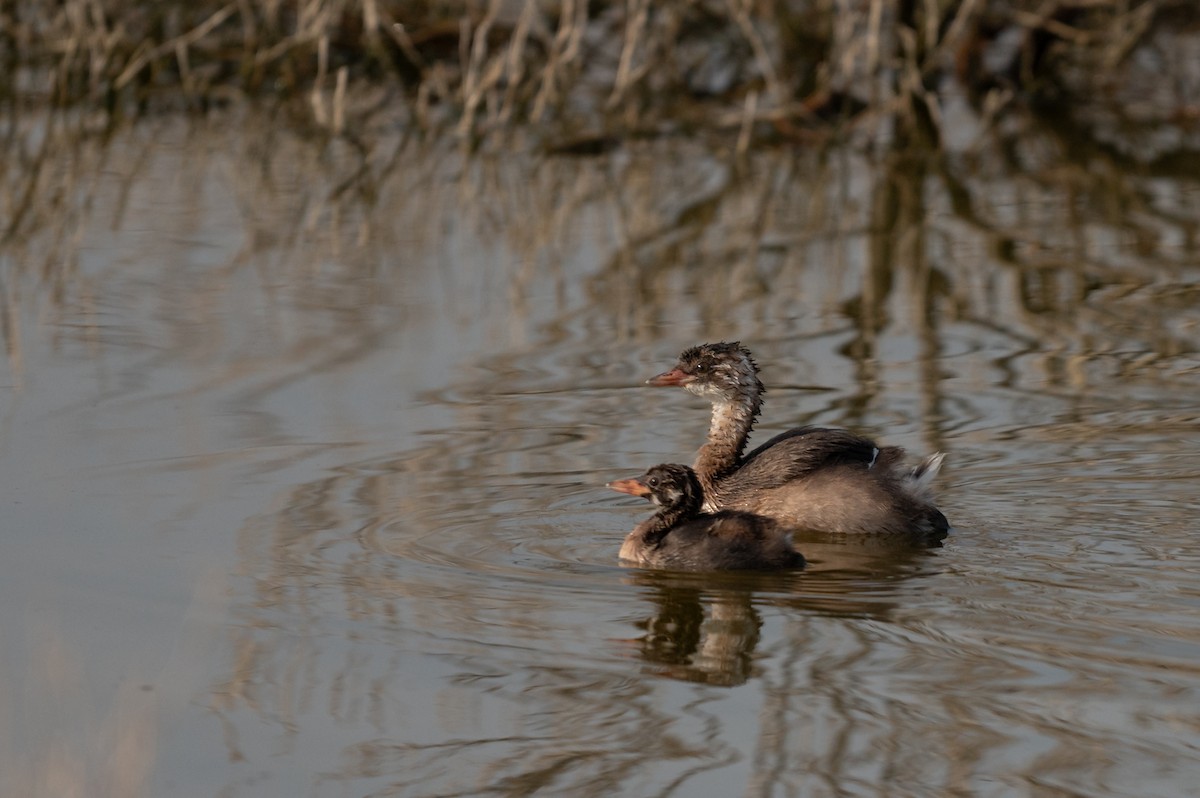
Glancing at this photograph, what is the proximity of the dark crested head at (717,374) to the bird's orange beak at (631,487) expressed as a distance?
2.97 feet

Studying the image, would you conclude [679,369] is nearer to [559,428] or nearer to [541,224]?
[559,428]

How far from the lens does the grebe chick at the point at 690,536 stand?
272 inches

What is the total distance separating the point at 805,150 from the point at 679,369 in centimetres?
1032

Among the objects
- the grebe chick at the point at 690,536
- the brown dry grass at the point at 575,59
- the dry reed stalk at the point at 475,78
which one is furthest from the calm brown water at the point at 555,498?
the brown dry grass at the point at 575,59

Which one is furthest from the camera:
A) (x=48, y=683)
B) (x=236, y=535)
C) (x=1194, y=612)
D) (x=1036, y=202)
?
(x=1036, y=202)

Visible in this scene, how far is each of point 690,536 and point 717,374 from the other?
1.26 m

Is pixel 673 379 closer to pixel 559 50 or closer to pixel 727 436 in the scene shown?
pixel 727 436

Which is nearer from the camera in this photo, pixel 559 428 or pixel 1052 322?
pixel 559 428

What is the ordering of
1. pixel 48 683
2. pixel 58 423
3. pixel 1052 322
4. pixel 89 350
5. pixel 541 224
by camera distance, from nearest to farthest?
pixel 48 683 < pixel 58 423 < pixel 89 350 < pixel 1052 322 < pixel 541 224

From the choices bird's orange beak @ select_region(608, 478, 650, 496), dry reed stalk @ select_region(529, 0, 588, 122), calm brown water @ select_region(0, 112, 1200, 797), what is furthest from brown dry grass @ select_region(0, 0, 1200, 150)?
bird's orange beak @ select_region(608, 478, 650, 496)

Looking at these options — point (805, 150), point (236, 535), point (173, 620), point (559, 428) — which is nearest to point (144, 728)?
point (173, 620)

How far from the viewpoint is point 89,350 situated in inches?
Result: 397

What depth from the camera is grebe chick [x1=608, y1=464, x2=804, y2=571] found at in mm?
6914

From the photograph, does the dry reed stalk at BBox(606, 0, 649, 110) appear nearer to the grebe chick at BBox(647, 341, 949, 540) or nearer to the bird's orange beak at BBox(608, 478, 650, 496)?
the grebe chick at BBox(647, 341, 949, 540)
